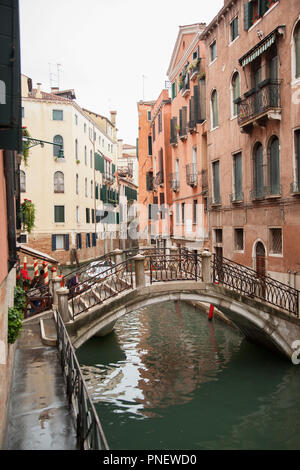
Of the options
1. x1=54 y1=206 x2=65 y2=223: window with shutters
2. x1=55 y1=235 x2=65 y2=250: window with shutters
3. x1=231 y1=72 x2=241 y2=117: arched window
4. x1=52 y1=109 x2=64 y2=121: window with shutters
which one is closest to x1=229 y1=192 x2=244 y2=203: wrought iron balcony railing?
x1=231 y1=72 x2=241 y2=117: arched window

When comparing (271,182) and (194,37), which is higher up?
(194,37)

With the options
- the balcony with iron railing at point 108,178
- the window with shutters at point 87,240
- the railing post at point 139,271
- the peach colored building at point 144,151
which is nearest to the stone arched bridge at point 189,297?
the railing post at point 139,271

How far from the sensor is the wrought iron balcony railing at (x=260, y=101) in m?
13.8

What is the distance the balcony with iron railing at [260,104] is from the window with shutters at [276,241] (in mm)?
3420

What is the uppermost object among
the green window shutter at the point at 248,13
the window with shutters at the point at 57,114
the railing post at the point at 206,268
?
the window with shutters at the point at 57,114

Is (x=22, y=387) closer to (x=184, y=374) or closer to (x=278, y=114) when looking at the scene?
(x=184, y=374)

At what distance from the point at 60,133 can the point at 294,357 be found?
101 feet

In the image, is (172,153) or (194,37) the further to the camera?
(172,153)

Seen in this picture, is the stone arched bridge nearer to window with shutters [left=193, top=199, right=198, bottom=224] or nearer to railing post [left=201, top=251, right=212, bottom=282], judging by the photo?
railing post [left=201, top=251, right=212, bottom=282]

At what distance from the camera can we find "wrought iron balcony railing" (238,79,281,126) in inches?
542

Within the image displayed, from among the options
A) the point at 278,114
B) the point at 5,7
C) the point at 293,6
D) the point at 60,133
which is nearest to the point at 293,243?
the point at 278,114

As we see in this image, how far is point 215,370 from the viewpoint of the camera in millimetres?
12734

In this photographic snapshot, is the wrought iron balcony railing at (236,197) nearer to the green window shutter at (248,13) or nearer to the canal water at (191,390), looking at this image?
the canal water at (191,390)

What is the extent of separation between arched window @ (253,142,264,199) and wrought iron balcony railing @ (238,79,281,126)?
1040 millimetres
